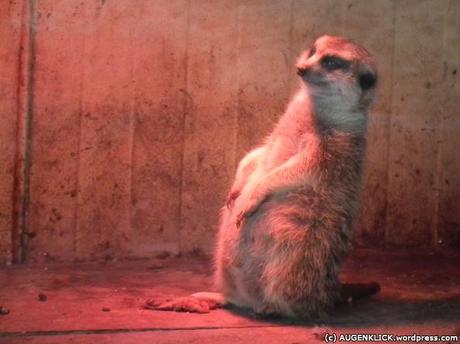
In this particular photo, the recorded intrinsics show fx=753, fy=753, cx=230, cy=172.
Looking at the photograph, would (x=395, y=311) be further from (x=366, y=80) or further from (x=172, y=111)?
(x=172, y=111)

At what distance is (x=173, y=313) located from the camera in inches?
156

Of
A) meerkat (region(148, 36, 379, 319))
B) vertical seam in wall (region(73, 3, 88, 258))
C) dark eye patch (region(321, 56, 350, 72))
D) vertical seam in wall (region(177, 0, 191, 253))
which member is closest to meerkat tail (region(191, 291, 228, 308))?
meerkat (region(148, 36, 379, 319))

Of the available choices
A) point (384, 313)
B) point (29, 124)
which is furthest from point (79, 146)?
point (384, 313)

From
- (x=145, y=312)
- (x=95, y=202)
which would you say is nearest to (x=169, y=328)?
(x=145, y=312)

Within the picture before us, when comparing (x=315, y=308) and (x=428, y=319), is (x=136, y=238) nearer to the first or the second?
(x=315, y=308)

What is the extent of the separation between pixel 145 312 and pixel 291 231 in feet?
2.88

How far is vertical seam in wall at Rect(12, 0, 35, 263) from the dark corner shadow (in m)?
1.66

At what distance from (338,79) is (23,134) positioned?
7.09 feet

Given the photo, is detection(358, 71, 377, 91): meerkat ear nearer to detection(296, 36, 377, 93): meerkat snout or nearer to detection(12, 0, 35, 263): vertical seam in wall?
detection(296, 36, 377, 93): meerkat snout

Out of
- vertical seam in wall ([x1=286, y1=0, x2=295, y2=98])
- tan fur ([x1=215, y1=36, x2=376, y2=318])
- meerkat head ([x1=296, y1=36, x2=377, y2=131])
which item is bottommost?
tan fur ([x1=215, y1=36, x2=376, y2=318])

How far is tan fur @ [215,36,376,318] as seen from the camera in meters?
3.93

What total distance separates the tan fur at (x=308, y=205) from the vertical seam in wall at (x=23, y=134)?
1.59 meters

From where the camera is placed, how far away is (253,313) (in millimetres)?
4074

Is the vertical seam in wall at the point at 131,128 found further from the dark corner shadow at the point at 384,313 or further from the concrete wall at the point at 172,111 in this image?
the dark corner shadow at the point at 384,313
